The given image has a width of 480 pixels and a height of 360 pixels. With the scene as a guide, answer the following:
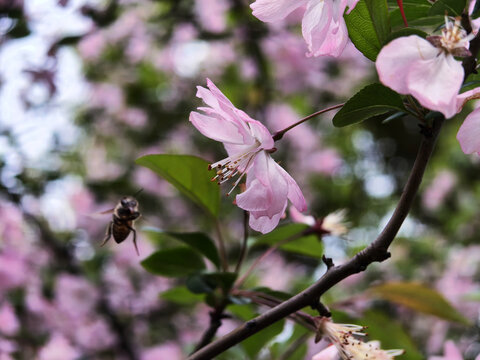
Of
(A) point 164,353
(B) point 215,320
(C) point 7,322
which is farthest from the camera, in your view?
(A) point 164,353

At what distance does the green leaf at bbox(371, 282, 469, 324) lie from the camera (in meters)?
0.96

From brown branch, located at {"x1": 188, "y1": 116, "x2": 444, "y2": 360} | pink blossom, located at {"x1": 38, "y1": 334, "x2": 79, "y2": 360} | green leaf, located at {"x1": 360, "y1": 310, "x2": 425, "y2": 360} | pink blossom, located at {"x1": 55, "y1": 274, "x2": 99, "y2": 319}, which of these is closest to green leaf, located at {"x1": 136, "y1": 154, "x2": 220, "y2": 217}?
brown branch, located at {"x1": 188, "y1": 116, "x2": 444, "y2": 360}

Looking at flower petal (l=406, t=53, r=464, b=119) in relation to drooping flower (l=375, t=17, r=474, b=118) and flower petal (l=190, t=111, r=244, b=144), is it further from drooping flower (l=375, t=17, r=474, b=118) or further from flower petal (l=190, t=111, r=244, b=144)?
flower petal (l=190, t=111, r=244, b=144)

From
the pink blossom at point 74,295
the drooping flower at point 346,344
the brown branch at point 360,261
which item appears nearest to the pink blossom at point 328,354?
the drooping flower at point 346,344

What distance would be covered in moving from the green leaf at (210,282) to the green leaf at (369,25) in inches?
14.9

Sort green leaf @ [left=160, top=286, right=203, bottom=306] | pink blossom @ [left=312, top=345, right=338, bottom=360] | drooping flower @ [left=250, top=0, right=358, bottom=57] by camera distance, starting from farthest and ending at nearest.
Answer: green leaf @ [left=160, top=286, right=203, bottom=306] → pink blossom @ [left=312, top=345, right=338, bottom=360] → drooping flower @ [left=250, top=0, right=358, bottom=57]

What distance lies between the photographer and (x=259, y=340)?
1.00m

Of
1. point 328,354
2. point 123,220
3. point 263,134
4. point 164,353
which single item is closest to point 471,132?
point 263,134

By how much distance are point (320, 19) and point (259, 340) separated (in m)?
0.61

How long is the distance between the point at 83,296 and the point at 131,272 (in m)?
0.39

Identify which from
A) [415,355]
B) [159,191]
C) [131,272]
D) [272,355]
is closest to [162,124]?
[159,191]

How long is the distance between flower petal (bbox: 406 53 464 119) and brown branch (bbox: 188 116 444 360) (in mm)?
47

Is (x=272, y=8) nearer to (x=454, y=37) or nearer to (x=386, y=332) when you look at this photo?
(x=454, y=37)

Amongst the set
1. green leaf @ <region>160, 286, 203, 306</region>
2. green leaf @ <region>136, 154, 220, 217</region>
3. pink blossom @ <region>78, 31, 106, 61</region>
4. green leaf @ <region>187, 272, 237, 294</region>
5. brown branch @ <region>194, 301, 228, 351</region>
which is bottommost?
pink blossom @ <region>78, 31, 106, 61</region>
